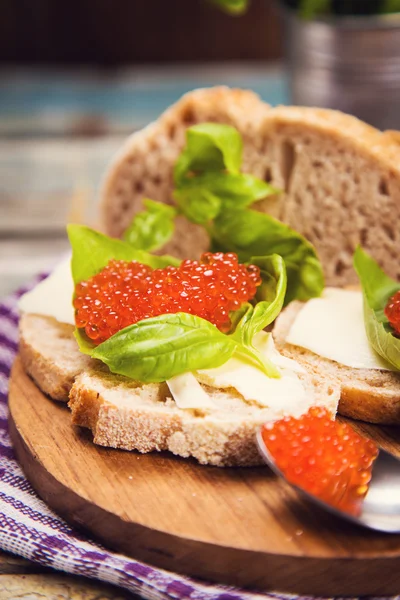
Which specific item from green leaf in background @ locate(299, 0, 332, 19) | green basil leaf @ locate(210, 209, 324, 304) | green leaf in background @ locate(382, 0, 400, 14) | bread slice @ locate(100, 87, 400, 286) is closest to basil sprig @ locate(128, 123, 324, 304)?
green basil leaf @ locate(210, 209, 324, 304)

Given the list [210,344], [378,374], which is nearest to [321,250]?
[378,374]

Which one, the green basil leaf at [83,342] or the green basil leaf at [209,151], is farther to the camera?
the green basil leaf at [209,151]

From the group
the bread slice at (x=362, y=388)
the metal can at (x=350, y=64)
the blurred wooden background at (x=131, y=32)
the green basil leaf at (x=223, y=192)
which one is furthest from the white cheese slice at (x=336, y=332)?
the blurred wooden background at (x=131, y=32)

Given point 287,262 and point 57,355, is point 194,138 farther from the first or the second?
point 57,355

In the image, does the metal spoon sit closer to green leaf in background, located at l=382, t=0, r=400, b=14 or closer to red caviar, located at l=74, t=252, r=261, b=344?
red caviar, located at l=74, t=252, r=261, b=344

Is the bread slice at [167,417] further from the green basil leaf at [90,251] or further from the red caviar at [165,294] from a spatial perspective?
the green basil leaf at [90,251]

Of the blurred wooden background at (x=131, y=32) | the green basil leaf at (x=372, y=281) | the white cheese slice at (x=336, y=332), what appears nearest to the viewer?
the white cheese slice at (x=336, y=332)
